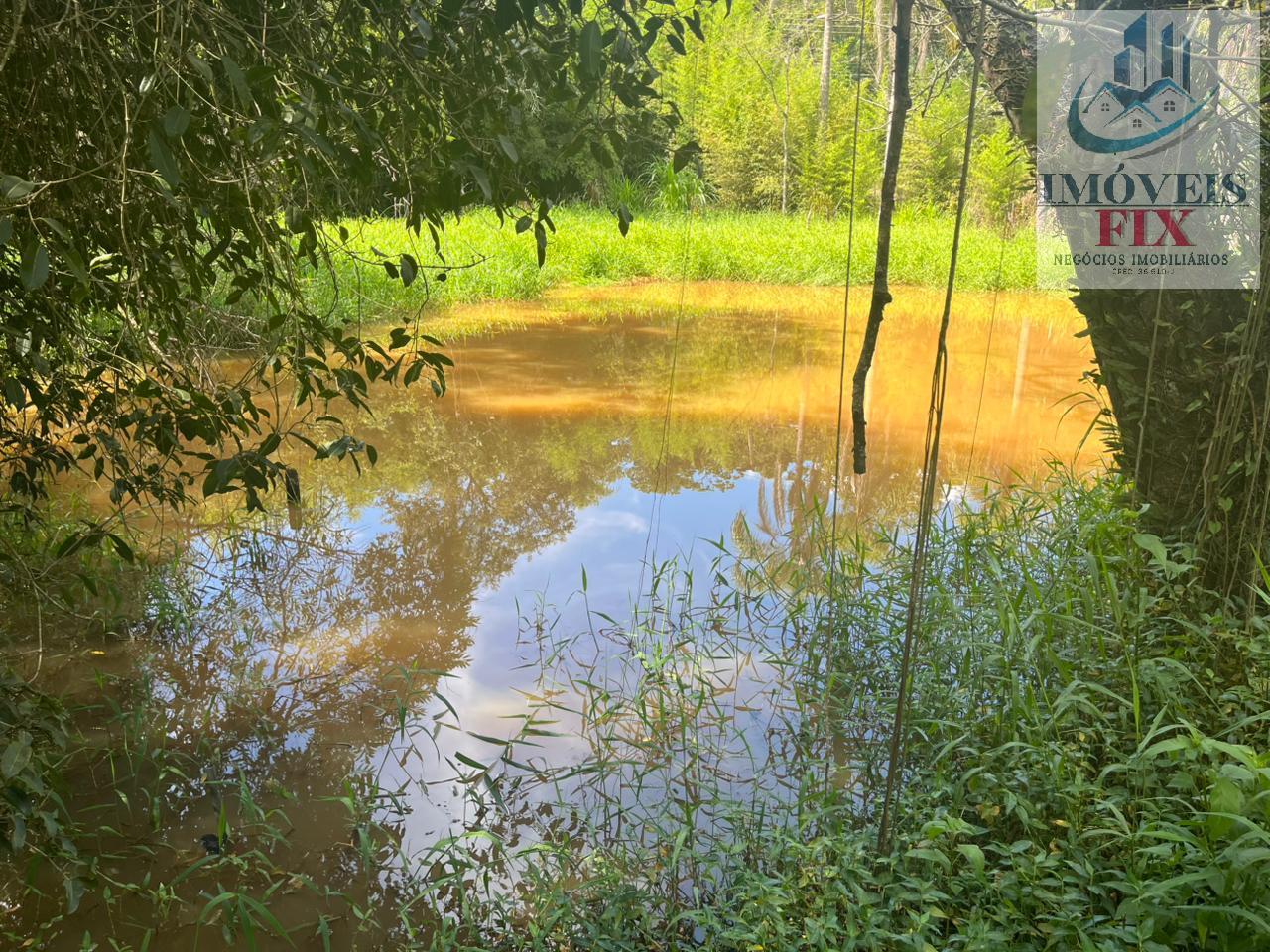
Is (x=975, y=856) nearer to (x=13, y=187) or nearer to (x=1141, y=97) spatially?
(x=13, y=187)

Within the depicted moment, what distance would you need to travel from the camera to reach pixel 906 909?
1.57 metres

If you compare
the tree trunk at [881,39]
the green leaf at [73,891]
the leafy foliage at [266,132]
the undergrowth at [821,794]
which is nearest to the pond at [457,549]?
the undergrowth at [821,794]

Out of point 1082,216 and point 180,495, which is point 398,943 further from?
point 1082,216

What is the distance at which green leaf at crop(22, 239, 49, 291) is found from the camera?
3.75 ft

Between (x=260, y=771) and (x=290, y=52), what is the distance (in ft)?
4.84

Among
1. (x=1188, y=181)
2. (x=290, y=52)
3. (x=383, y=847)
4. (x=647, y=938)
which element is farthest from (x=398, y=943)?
(x=1188, y=181)

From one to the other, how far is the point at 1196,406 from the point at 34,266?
2.22 m

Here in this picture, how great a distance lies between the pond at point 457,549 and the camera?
2.17 metres

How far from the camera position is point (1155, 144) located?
2.52 meters

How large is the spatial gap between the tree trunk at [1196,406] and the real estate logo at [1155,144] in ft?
0.22

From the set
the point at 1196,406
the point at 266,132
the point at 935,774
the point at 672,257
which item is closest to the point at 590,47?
the point at 266,132

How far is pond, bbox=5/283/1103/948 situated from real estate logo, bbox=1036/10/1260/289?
959mm

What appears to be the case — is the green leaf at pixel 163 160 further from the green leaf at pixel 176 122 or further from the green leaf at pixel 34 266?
the green leaf at pixel 34 266

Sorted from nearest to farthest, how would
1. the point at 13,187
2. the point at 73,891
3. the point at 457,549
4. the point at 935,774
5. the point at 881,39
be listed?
1. the point at 13,187
2. the point at 73,891
3. the point at 935,774
4. the point at 457,549
5. the point at 881,39
